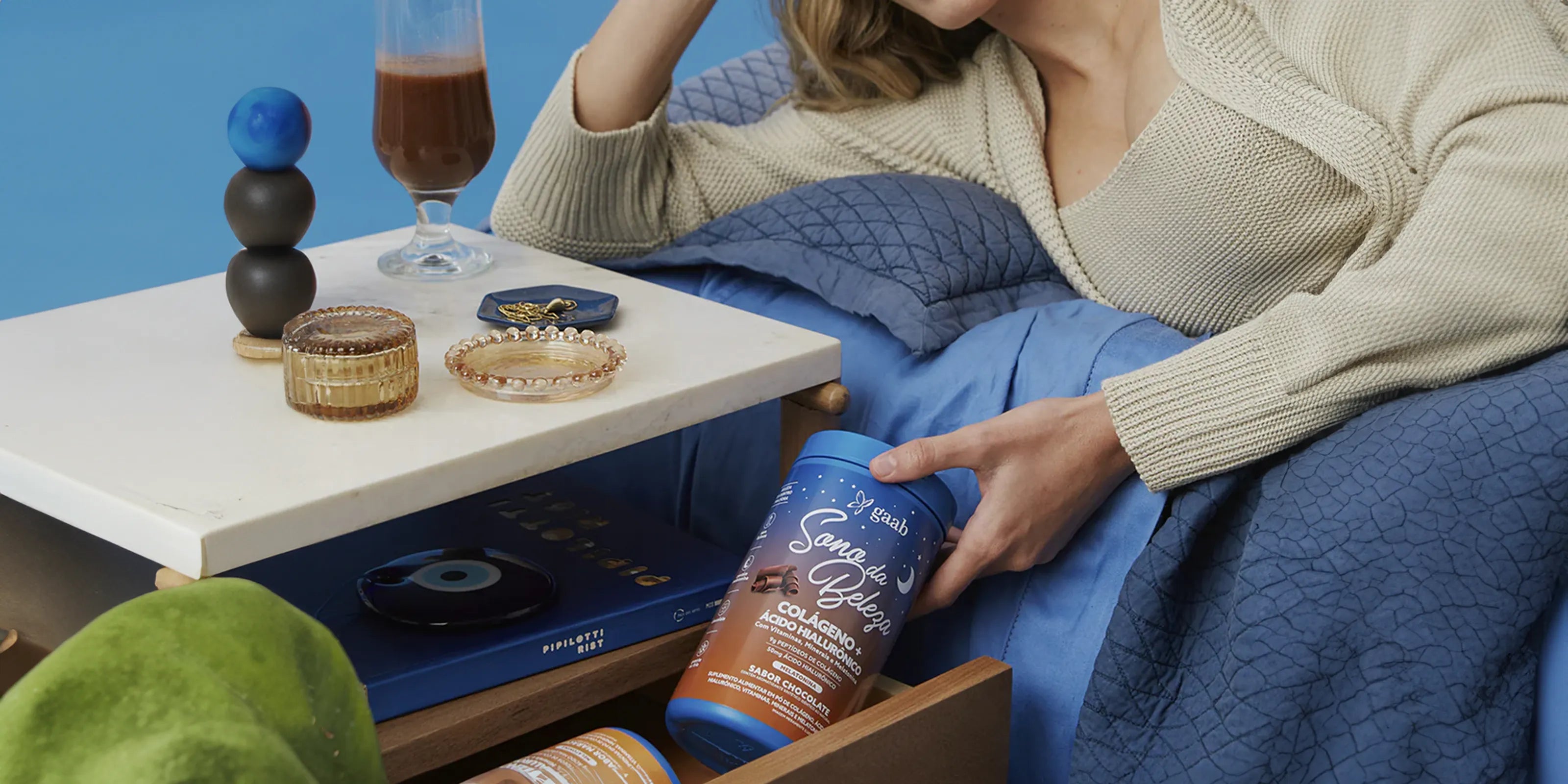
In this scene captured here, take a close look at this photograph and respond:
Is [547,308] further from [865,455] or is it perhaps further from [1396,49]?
[1396,49]

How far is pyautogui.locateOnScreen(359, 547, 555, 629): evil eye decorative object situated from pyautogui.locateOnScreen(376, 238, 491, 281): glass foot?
0.78ft

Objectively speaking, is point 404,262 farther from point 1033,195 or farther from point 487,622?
point 1033,195

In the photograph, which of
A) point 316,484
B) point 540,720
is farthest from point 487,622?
point 316,484

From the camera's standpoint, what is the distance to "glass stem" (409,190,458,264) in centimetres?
111

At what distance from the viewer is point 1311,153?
1086 mm

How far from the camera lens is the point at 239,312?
901mm

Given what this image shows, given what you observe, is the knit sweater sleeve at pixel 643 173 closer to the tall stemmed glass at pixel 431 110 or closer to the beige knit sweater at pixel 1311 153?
the beige knit sweater at pixel 1311 153

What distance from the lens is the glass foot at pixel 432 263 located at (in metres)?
1.09

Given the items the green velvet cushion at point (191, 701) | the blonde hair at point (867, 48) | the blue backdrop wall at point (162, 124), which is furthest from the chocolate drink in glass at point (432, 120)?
the blue backdrop wall at point (162, 124)

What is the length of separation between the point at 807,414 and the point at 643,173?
39 cm

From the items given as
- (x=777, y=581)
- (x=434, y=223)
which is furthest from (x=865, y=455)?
(x=434, y=223)

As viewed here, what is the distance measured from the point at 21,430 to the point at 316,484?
19 centimetres

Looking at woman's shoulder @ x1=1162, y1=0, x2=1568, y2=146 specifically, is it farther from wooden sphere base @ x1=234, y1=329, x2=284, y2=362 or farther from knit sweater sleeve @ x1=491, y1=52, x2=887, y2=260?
wooden sphere base @ x1=234, y1=329, x2=284, y2=362

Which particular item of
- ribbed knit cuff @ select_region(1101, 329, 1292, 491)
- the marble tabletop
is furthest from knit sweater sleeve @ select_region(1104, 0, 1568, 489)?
the marble tabletop
